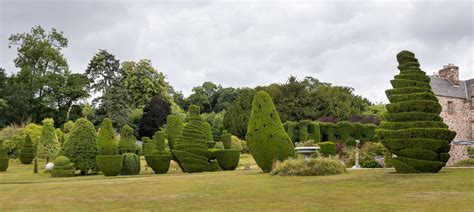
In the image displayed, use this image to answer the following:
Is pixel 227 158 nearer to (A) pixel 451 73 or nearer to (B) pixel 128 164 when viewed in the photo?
(B) pixel 128 164

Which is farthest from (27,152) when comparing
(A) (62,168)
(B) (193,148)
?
(B) (193,148)

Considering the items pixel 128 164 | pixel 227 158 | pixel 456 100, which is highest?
pixel 456 100

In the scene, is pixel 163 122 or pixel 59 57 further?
pixel 59 57

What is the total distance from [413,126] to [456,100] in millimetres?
17510

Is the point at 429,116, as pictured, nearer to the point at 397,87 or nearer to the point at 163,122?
the point at 397,87

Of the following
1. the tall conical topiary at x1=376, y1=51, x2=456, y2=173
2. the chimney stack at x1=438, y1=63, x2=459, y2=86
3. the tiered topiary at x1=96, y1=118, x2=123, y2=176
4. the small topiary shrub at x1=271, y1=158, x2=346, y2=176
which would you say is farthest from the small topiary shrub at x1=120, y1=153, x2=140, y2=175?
the chimney stack at x1=438, y1=63, x2=459, y2=86

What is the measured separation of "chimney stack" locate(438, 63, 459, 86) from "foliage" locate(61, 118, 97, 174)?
24830 millimetres

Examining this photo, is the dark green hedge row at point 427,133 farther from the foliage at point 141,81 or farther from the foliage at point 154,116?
the foliage at point 141,81

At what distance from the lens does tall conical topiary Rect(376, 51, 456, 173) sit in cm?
1655

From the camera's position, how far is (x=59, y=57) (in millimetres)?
60125

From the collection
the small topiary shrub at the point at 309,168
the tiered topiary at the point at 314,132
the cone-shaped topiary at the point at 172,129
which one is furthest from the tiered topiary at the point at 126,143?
the tiered topiary at the point at 314,132

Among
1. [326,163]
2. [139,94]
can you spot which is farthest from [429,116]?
[139,94]

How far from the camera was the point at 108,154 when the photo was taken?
24812mm

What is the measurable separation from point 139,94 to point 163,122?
9736 millimetres
